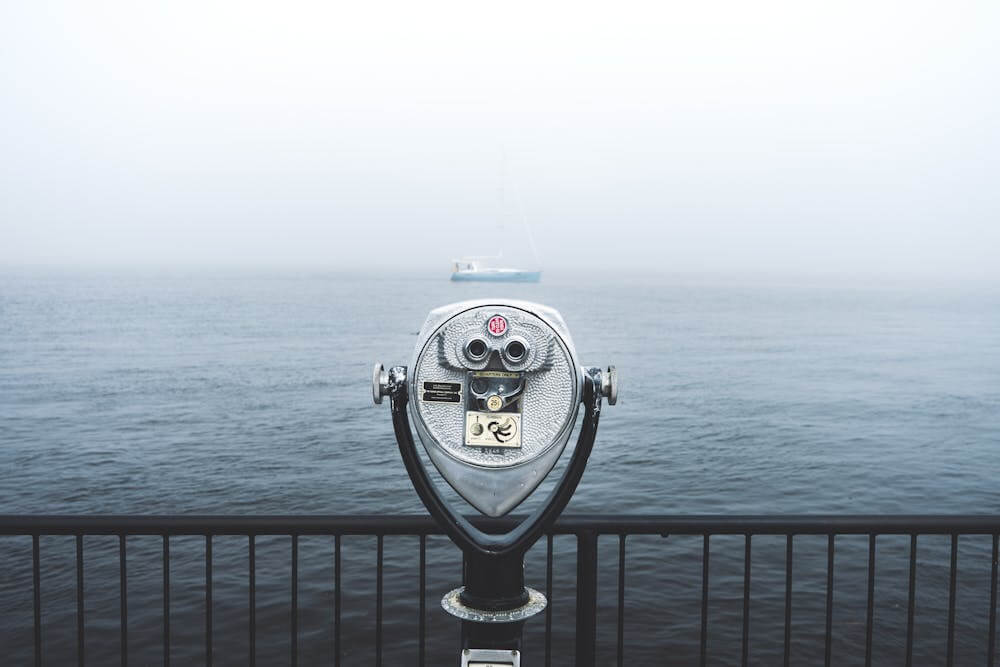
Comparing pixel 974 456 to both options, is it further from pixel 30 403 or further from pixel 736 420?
pixel 30 403

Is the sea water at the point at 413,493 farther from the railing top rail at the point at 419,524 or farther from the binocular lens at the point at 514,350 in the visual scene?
the railing top rail at the point at 419,524

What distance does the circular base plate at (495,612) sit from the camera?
2.16 m

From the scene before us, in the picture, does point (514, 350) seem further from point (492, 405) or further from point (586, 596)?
point (586, 596)

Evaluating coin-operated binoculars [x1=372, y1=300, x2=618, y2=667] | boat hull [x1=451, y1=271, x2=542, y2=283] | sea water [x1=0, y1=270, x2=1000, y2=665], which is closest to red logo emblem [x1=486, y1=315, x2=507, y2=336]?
coin-operated binoculars [x1=372, y1=300, x2=618, y2=667]

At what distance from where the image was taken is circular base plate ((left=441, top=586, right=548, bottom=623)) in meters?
2.16

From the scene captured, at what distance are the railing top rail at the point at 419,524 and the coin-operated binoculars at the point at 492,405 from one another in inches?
19.1

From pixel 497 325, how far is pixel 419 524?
2.69 ft

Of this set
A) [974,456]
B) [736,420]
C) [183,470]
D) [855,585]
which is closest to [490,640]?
[855,585]

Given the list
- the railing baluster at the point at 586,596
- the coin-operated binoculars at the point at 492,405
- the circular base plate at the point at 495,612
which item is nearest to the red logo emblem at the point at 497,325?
the coin-operated binoculars at the point at 492,405

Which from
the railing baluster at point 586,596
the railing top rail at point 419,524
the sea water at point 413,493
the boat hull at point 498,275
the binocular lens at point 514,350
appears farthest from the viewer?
the boat hull at point 498,275

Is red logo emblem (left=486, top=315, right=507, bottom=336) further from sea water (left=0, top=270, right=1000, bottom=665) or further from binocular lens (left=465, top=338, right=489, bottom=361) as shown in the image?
sea water (left=0, top=270, right=1000, bottom=665)

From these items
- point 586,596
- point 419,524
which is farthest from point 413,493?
point 419,524

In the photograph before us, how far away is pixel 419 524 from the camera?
8.79 feet

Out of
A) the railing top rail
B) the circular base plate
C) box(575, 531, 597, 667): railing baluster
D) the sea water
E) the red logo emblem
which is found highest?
the red logo emblem
